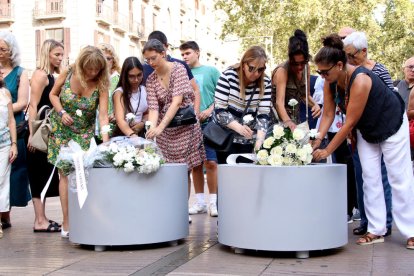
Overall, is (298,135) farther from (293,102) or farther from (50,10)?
(50,10)

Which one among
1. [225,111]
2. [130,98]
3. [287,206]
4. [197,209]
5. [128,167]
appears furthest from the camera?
[197,209]

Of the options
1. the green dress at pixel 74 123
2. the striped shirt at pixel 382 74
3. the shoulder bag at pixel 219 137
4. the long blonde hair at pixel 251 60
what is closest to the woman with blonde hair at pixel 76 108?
the green dress at pixel 74 123

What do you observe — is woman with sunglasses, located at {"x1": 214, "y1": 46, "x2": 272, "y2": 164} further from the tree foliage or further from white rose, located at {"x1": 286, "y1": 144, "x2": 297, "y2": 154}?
the tree foliage

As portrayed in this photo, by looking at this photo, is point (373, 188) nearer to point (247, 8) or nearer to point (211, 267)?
point (211, 267)

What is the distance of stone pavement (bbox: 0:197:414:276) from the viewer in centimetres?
527

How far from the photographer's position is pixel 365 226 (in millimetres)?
7105

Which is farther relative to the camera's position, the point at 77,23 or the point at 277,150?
the point at 77,23

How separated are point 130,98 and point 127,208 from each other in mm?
1832

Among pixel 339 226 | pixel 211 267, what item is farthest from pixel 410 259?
pixel 211 267

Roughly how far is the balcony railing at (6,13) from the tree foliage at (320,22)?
40.4 feet

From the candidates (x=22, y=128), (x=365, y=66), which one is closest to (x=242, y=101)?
(x=365, y=66)

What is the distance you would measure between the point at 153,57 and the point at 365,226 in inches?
108

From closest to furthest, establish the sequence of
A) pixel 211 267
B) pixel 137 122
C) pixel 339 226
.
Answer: pixel 211 267 → pixel 339 226 → pixel 137 122

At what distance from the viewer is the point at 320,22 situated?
3803cm
